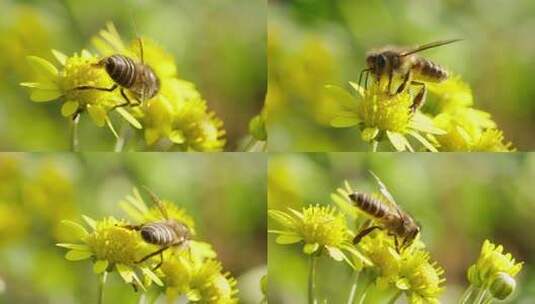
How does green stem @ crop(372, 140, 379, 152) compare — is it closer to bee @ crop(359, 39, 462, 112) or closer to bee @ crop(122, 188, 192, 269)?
bee @ crop(359, 39, 462, 112)

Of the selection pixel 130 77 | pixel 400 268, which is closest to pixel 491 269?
pixel 400 268

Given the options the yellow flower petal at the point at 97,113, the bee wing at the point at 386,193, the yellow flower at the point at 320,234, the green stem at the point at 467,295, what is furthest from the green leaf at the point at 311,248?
the yellow flower petal at the point at 97,113

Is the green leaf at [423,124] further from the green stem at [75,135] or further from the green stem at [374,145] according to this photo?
the green stem at [75,135]

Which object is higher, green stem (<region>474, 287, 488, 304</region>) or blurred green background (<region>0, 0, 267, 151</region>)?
blurred green background (<region>0, 0, 267, 151</region>)

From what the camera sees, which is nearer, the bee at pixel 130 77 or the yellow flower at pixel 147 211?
the bee at pixel 130 77

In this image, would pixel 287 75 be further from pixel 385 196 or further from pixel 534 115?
pixel 534 115

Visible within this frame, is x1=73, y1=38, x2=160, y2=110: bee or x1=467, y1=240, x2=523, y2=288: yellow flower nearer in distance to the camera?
x1=73, y1=38, x2=160, y2=110: bee

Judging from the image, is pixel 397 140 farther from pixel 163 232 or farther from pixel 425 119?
pixel 163 232

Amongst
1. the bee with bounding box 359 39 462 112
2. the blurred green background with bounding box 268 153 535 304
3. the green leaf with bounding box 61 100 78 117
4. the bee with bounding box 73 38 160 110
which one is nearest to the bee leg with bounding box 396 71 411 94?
the bee with bounding box 359 39 462 112
